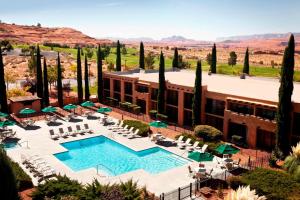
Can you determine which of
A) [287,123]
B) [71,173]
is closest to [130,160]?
[71,173]

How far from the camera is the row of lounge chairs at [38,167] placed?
2381cm

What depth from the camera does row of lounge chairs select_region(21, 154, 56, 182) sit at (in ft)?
78.1

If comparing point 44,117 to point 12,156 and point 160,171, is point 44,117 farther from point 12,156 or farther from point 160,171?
point 160,171

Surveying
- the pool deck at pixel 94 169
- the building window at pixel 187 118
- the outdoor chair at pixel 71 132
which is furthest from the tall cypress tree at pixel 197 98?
the outdoor chair at pixel 71 132

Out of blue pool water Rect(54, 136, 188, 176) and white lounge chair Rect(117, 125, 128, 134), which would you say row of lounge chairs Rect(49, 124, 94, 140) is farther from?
white lounge chair Rect(117, 125, 128, 134)

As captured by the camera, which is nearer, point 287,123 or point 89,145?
point 287,123

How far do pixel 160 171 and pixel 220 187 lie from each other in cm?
599

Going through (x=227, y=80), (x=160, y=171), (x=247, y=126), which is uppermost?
(x=227, y=80)

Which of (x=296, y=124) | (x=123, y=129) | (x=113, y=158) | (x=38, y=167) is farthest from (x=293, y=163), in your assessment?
(x=38, y=167)

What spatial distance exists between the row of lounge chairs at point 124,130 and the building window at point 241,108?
10549 mm

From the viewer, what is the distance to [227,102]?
3309 cm

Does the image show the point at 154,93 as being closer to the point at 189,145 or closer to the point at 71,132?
the point at 71,132

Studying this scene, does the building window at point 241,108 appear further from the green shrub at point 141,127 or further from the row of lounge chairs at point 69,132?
the row of lounge chairs at point 69,132

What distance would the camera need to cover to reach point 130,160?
29047 mm
